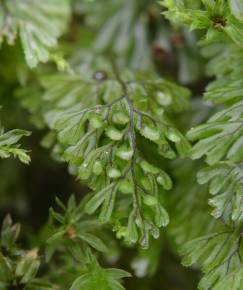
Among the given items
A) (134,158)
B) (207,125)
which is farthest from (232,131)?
(134,158)

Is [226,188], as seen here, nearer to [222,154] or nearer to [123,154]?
[222,154]

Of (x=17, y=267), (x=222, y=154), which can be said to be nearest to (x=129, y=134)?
(x=222, y=154)

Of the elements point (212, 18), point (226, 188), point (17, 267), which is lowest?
point (17, 267)

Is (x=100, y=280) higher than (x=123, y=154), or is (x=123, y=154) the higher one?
(x=123, y=154)

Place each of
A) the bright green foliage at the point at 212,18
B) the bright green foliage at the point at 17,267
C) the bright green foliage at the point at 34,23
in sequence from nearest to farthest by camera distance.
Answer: the bright green foliage at the point at 212,18 → the bright green foliage at the point at 17,267 → the bright green foliage at the point at 34,23

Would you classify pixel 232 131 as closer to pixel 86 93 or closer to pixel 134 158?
pixel 134 158

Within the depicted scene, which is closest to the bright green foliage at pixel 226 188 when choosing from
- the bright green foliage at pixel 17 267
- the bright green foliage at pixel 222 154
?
the bright green foliage at pixel 222 154

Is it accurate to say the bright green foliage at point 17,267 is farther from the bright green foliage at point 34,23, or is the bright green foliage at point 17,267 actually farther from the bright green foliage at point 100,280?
the bright green foliage at point 34,23

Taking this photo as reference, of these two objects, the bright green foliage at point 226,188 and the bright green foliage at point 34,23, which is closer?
the bright green foliage at point 226,188

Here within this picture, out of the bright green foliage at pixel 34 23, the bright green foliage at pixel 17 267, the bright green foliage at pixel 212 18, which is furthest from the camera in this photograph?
the bright green foliage at pixel 34 23
